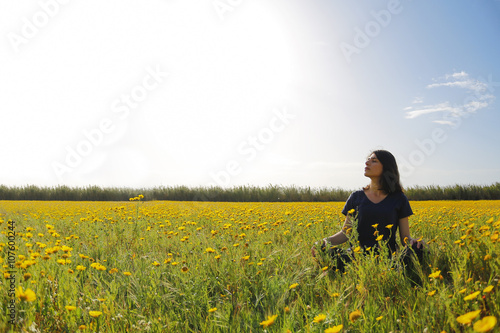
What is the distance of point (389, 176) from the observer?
184 inches

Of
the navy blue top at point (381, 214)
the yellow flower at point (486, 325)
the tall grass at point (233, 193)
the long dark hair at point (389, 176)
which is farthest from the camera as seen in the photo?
the tall grass at point (233, 193)

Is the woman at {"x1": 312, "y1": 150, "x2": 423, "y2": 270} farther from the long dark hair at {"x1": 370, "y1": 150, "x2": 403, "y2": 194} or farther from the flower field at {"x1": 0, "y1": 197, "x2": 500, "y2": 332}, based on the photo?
the flower field at {"x1": 0, "y1": 197, "x2": 500, "y2": 332}

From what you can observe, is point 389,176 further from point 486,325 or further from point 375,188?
point 486,325

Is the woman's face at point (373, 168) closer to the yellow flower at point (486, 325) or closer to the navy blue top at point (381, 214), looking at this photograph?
the navy blue top at point (381, 214)

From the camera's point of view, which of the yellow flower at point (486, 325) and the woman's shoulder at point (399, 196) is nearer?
the yellow flower at point (486, 325)

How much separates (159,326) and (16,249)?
3.42 metres

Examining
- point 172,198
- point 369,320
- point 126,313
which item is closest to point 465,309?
point 369,320

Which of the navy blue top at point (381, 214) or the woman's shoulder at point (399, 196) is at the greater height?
the woman's shoulder at point (399, 196)

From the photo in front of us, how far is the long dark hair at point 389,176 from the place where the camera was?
4.67m

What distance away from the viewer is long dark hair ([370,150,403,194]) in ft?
15.3

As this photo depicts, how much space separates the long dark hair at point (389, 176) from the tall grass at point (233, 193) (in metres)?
17.8

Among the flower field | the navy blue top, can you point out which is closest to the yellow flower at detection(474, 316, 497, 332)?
the flower field

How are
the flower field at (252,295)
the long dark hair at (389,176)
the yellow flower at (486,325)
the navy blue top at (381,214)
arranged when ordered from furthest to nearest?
the long dark hair at (389,176)
the navy blue top at (381,214)
the flower field at (252,295)
the yellow flower at (486,325)

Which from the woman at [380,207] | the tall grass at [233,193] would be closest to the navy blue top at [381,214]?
the woman at [380,207]
